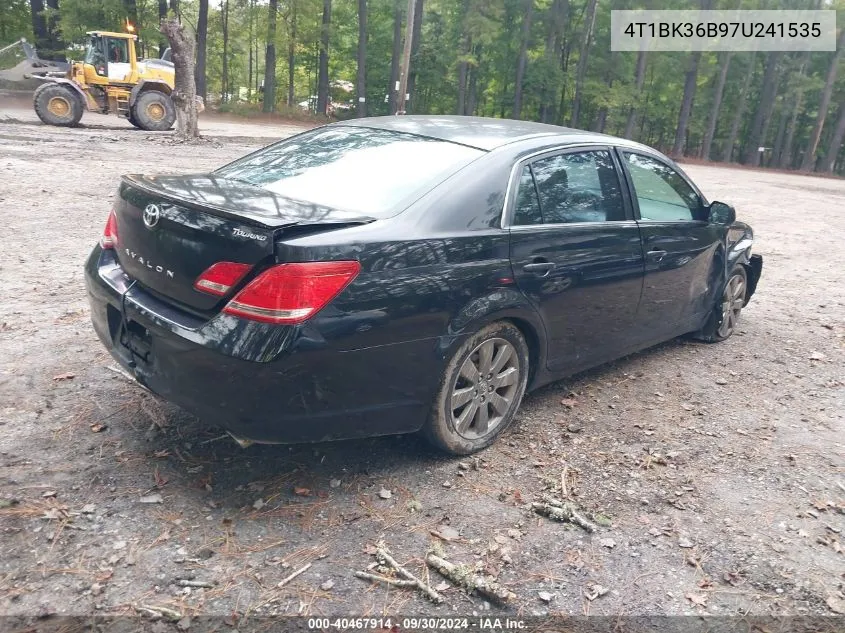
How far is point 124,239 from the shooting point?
325cm

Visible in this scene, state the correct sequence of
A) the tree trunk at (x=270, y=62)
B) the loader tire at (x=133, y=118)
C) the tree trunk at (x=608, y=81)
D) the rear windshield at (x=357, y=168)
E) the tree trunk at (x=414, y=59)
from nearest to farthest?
the rear windshield at (x=357, y=168)
the loader tire at (x=133, y=118)
the tree trunk at (x=270, y=62)
the tree trunk at (x=414, y=59)
the tree trunk at (x=608, y=81)

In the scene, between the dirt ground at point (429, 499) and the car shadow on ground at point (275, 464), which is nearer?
the dirt ground at point (429, 499)

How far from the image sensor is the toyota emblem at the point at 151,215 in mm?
2980

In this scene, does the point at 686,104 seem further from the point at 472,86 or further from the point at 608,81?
the point at 472,86

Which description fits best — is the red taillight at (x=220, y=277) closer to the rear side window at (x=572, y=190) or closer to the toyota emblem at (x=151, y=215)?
the toyota emblem at (x=151, y=215)

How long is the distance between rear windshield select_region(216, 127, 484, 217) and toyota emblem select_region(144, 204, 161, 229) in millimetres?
574

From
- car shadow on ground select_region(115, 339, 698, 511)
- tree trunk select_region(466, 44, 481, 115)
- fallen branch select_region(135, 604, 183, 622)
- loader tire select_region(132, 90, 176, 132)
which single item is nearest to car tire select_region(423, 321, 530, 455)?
car shadow on ground select_region(115, 339, 698, 511)

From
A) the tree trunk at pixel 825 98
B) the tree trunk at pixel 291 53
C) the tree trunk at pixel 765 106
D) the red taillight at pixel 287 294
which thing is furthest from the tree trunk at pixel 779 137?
the red taillight at pixel 287 294

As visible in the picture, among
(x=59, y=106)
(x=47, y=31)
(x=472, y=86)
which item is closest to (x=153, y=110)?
(x=59, y=106)

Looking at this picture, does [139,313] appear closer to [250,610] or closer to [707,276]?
[250,610]

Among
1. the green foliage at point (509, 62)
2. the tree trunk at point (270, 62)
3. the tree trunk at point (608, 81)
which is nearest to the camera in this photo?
the tree trunk at point (270, 62)

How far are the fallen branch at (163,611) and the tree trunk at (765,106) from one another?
160ft

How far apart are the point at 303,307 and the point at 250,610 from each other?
1.12 meters

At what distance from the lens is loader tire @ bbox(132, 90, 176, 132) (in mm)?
20672
